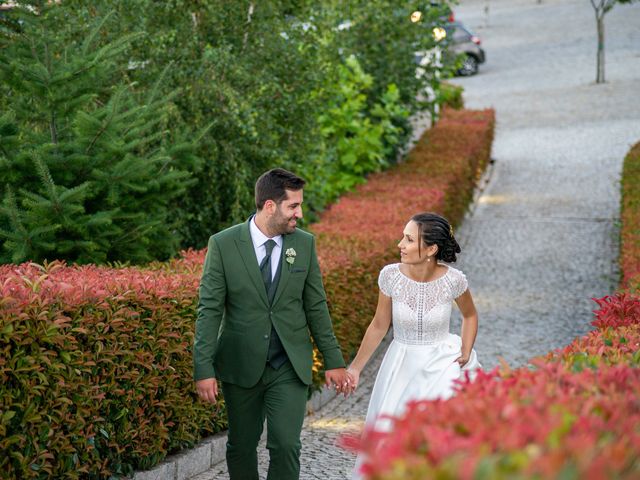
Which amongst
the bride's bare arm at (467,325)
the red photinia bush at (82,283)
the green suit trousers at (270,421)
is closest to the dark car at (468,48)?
the red photinia bush at (82,283)

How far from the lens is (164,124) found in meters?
9.58

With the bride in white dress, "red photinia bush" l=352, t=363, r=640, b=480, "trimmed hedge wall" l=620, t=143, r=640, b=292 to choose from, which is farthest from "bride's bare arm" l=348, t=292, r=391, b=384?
"red photinia bush" l=352, t=363, r=640, b=480

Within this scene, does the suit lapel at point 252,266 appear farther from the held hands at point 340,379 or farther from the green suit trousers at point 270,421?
the held hands at point 340,379

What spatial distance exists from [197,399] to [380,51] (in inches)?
439

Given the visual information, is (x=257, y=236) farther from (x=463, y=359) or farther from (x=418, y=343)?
(x=463, y=359)

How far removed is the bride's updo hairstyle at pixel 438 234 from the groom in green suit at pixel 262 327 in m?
0.68

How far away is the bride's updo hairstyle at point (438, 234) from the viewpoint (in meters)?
5.86

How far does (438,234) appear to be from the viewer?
585 cm

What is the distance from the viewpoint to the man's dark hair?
5.41 metres

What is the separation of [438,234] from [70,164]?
3227mm

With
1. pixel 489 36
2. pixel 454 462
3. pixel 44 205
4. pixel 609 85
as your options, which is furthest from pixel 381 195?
pixel 489 36

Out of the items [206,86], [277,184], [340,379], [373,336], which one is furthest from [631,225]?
[277,184]

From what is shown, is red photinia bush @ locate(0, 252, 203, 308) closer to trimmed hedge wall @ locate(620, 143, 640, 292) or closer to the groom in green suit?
the groom in green suit

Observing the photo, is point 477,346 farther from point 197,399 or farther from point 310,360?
point 310,360
